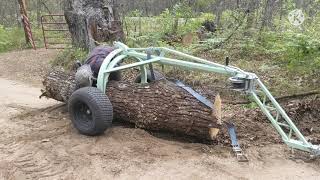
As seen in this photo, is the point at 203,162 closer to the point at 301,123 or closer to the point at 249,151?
the point at 249,151

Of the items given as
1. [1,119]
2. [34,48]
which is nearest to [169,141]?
[1,119]

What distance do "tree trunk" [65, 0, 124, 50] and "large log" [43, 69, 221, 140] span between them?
572 centimetres

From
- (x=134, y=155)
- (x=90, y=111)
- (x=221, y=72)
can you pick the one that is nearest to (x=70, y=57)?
(x=90, y=111)

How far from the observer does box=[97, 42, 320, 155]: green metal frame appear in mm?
5406

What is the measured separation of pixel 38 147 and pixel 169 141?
1870 mm

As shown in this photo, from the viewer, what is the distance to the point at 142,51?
7160mm

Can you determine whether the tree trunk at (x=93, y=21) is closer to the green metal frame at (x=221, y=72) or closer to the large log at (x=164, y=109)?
the green metal frame at (x=221, y=72)

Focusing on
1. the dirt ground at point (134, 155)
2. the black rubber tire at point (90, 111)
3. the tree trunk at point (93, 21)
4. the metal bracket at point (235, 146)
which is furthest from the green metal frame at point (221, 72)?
the tree trunk at point (93, 21)

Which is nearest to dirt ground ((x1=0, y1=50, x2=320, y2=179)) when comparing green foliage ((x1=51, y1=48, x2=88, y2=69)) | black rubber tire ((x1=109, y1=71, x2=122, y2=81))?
black rubber tire ((x1=109, y1=71, x2=122, y2=81))

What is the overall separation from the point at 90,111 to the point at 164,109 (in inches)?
45.0

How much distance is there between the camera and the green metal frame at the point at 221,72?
541 cm

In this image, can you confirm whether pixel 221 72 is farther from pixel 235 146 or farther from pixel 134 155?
pixel 134 155

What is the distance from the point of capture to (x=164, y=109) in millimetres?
6230

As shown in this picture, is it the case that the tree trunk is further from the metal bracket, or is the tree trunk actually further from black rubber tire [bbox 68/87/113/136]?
the metal bracket
